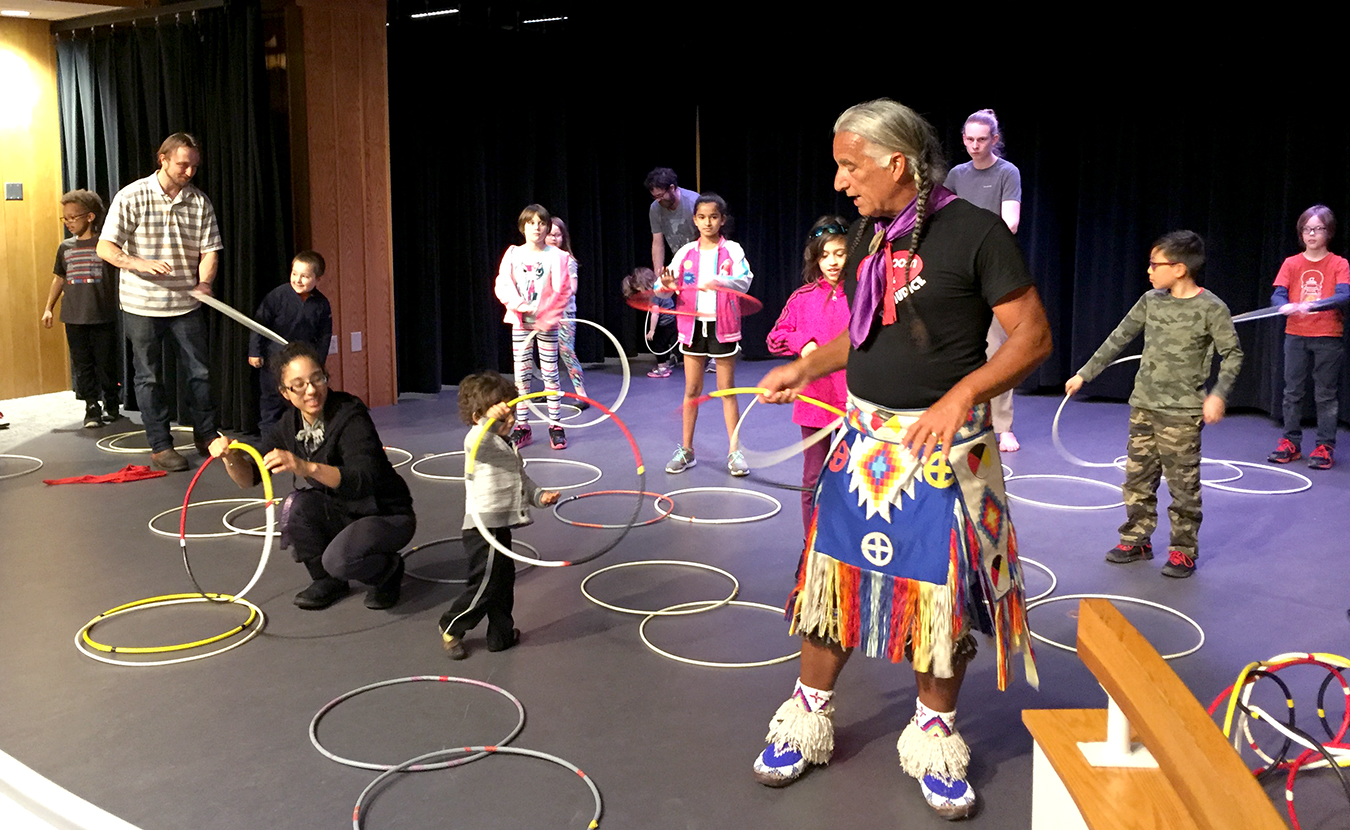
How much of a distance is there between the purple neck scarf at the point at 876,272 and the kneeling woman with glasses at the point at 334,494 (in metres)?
2.12

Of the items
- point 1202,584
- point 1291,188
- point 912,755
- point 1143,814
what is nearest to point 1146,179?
point 1291,188

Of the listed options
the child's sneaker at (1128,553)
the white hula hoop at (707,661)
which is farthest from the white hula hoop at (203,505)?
the child's sneaker at (1128,553)

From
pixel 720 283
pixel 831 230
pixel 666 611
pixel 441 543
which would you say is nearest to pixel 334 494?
pixel 441 543

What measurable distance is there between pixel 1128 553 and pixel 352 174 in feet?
18.7

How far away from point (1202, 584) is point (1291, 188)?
4453 millimetres

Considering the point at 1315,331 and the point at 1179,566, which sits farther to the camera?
the point at 1315,331

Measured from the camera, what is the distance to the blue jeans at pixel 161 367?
6637mm

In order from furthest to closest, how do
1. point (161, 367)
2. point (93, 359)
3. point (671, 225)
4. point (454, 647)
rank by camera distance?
point (671, 225) < point (93, 359) < point (161, 367) < point (454, 647)

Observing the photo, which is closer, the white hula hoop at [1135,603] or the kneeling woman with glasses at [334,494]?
the white hula hoop at [1135,603]

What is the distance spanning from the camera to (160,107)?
317 inches

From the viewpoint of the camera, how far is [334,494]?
446 centimetres

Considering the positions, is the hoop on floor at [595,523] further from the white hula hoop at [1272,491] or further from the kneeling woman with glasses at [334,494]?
the white hula hoop at [1272,491]

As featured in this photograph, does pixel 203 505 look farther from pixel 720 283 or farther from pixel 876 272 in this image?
pixel 876 272

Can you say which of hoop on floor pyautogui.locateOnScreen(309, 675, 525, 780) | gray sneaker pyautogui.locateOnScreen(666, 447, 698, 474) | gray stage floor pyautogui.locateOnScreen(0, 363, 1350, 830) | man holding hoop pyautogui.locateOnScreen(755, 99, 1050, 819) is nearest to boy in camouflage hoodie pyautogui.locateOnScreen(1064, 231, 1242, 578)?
gray stage floor pyautogui.locateOnScreen(0, 363, 1350, 830)
